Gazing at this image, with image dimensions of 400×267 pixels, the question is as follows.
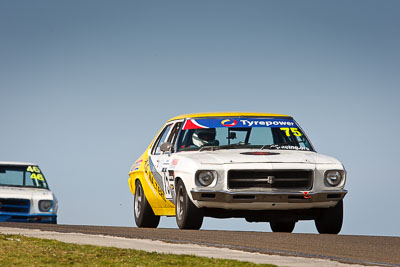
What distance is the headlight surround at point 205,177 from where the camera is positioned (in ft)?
45.2

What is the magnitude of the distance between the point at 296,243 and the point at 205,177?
2.36 m

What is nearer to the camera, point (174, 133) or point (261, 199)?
point (261, 199)

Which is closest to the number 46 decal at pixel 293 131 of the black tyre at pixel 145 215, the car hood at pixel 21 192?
the black tyre at pixel 145 215

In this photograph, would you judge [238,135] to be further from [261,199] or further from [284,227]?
[284,227]

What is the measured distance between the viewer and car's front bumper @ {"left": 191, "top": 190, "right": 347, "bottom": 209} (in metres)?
13.8

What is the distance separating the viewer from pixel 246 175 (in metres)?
13.9

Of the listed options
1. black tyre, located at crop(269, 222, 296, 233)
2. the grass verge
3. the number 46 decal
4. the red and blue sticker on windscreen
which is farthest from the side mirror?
the grass verge

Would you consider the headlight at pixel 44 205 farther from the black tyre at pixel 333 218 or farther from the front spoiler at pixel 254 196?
the black tyre at pixel 333 218

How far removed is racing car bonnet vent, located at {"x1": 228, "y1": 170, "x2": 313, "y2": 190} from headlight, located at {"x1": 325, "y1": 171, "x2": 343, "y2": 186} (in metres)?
0.25

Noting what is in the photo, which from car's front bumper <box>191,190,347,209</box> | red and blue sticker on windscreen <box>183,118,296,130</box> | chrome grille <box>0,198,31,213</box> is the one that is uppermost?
red and blue sticker on windscreen <box>183,118,296,130</box>

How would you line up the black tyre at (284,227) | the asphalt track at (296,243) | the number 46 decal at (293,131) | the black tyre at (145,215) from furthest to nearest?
the black tyre at (284,227)
the black tyre at (145,215)
the number 46 decal at (293,131)
the asphalt track at (296,243)

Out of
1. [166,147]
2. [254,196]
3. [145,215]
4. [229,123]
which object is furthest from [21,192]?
[254,196]

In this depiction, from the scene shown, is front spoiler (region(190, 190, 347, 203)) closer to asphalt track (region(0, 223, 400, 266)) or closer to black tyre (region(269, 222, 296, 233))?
asphalt track (region(0, 223, 400, 266))

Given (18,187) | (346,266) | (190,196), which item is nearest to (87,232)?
(190,196)
